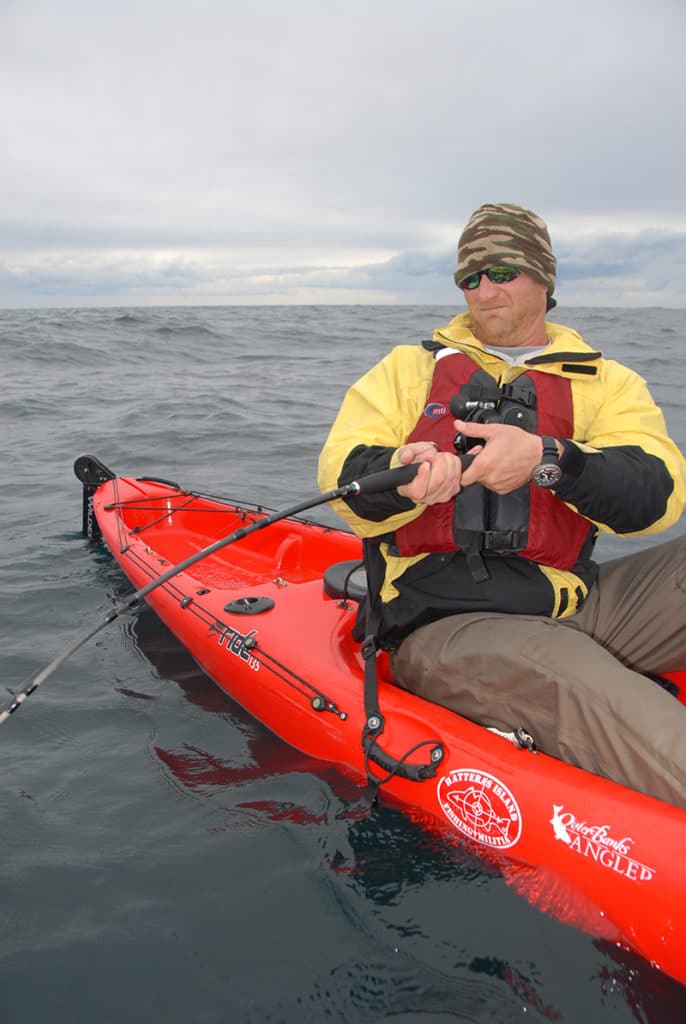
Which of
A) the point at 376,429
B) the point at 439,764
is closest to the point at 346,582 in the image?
the point at 376,429

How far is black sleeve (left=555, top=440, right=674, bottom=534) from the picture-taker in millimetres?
2680

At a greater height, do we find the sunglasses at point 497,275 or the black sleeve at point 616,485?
the sunglasses at point 497,275

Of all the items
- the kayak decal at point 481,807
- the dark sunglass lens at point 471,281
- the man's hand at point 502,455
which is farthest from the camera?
the dark sunglass lens at point 471,281

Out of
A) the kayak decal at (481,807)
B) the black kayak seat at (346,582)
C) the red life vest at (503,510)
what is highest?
the red life vest at (503,510)

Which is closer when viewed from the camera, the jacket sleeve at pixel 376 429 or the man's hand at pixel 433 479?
the man's hand at pixel 433 479

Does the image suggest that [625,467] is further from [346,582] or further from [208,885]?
[208,885]

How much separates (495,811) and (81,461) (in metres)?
5.43

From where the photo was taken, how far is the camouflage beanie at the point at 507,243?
3020 millimetres

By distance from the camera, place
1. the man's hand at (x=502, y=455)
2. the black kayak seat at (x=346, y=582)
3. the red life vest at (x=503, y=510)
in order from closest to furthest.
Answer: the man's hand at (x=502, y=455) < the red life vest at (x=503, y=510) < the black kayak seat at (x=346, y=582)

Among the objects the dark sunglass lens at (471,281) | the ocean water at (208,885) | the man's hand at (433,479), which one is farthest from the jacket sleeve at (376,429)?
the ocean water at (208,885)

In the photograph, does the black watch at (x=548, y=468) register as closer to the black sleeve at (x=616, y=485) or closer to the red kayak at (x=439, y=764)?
the black sleeve at (x=616, y=485)

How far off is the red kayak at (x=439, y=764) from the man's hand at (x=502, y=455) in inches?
39.9

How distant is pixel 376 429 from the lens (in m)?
3.10

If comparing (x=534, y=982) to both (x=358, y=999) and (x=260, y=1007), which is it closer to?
(x=358, y=999)
